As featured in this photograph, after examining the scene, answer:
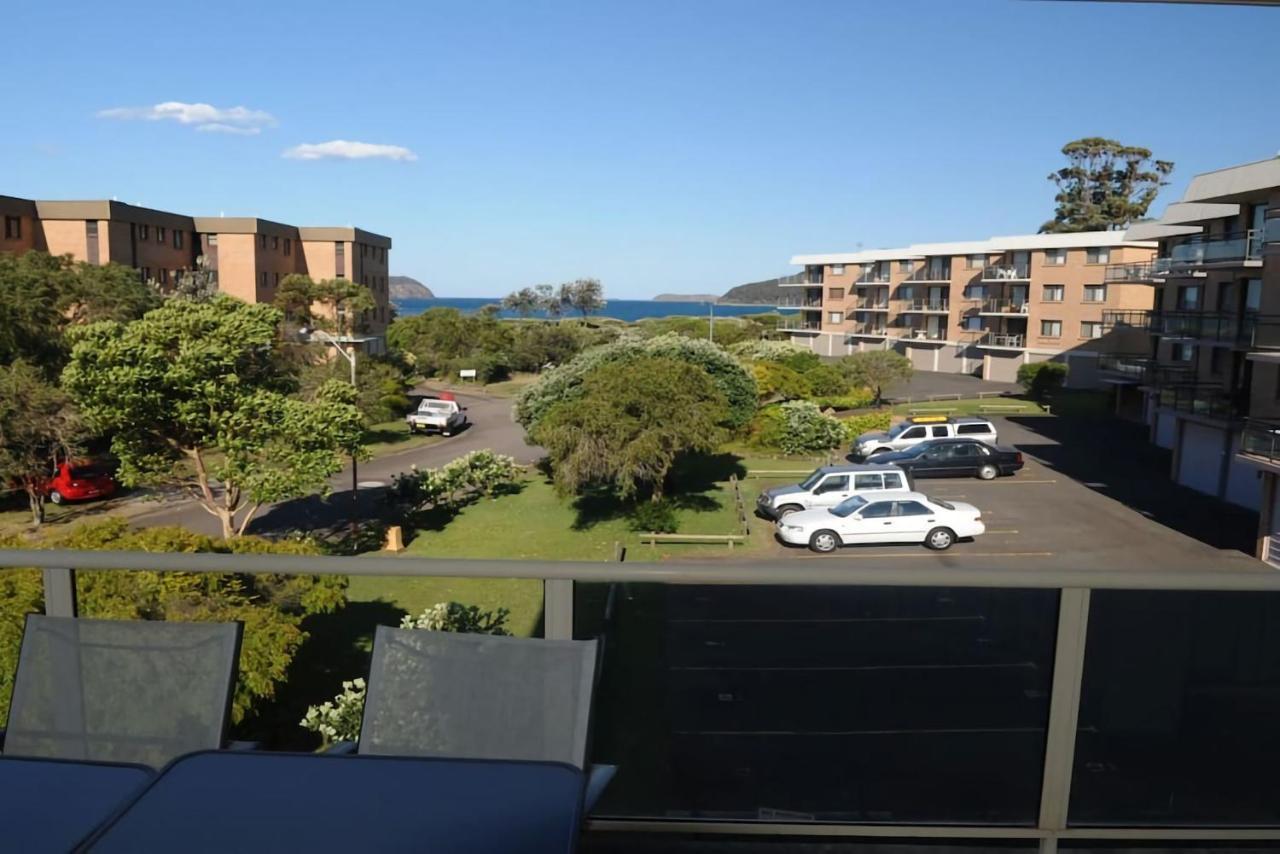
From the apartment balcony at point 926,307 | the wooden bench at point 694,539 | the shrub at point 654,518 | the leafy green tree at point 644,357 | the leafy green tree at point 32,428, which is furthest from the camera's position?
the apartment balcony at point 926,307

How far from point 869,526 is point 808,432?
12.3m

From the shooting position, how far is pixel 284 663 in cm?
450

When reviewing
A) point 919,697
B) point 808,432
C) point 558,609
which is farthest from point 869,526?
point 558,609

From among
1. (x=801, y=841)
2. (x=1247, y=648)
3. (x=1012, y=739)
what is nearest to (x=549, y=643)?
(x=801, y=841)

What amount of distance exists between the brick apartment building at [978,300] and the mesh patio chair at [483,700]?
4873 cm

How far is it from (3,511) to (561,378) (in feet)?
49.6

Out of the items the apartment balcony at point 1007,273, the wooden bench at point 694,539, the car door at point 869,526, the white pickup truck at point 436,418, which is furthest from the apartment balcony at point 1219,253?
the apartment balcony at point 1007,273

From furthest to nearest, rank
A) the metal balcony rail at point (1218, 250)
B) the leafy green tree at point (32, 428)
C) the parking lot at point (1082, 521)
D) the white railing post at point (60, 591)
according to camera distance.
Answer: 1. the metal balcony rail at point (1218, 250)
2. the leafy green tree at point (32, 428)
3. the parking lot at point (1082, 521)
4. the white railing post at point (60, 591)

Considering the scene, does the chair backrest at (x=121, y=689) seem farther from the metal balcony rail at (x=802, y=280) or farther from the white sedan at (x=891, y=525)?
the metal balcony rail at (x=802, y=280)

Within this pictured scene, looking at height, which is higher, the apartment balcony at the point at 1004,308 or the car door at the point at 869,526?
the apartment balcony at the point at 1004,308

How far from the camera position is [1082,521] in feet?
77.0

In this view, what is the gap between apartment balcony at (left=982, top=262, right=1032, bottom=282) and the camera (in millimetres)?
54841

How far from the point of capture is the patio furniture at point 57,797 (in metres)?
1.81

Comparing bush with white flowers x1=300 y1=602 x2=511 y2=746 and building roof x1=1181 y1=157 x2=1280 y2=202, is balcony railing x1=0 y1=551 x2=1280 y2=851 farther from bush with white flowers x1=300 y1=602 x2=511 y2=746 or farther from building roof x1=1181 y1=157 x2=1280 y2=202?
building roof x1=1181 y1=157 x2=1280 y2=202
